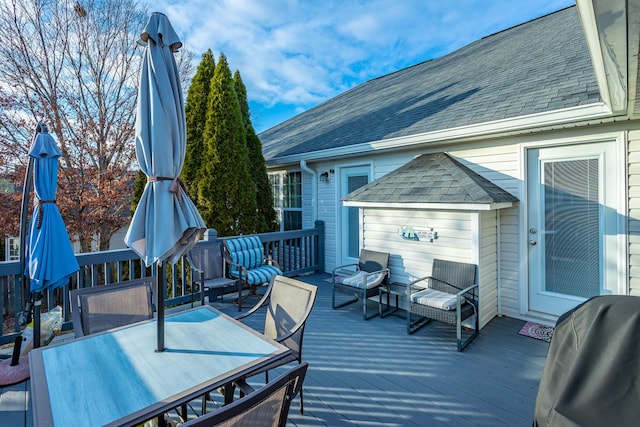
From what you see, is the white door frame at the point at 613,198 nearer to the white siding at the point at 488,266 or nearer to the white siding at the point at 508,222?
the white siding at the point at 508,222

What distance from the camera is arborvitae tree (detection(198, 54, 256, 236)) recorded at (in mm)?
6441

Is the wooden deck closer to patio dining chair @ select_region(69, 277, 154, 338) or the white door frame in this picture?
patio dining chair @ select_region(69, 277, 154, 338)

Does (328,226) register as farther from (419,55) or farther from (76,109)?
(419,55)

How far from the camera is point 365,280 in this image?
4449mm

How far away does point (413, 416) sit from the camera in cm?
247

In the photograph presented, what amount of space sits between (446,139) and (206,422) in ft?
15.3

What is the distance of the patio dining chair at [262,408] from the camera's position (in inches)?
41.1

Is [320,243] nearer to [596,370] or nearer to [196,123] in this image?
[196,123]

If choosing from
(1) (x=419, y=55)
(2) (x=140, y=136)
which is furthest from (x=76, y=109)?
(1) (x=419, y=55)

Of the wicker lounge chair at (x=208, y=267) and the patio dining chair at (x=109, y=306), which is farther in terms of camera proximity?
the wicker lounge chair at (x=208, y=267)

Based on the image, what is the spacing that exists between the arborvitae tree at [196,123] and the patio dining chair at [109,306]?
12.6 feet

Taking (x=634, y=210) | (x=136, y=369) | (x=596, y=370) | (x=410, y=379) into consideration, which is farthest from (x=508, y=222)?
(x=136, y=369)

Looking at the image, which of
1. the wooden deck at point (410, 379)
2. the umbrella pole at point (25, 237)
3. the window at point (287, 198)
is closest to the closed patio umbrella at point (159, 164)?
the wooden deck at point (410, 379)

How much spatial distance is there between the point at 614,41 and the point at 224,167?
587 centimetres
